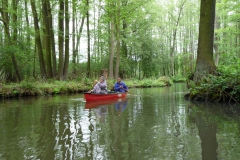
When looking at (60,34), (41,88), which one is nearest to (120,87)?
(41,88)

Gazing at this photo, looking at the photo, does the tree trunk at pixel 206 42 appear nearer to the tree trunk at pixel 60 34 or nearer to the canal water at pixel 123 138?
the canal water at pixel 123 138

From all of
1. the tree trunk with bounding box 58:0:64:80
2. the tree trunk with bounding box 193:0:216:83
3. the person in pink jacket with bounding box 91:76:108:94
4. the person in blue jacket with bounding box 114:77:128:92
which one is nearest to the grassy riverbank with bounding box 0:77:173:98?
the tree trunk with bounding box 58:0:64:80

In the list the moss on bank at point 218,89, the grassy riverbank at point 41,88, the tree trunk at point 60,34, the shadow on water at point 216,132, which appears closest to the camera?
the shadow on water at point 216,132

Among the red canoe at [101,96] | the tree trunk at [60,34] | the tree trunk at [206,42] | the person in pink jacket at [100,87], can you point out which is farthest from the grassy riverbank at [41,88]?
the tree trunk at [206,42]

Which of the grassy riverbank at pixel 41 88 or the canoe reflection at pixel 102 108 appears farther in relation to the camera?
the grassy riverbank at pixel 41 88

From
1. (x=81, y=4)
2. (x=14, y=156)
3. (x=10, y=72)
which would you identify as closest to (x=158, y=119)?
(x=14, y=156)

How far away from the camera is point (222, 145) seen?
400 cm

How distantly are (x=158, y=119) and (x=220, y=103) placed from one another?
4.33 metres

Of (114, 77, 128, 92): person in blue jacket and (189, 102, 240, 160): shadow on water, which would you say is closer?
(189, 102, 240, 160): shadow on water

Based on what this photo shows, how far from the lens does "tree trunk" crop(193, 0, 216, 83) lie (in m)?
10.0

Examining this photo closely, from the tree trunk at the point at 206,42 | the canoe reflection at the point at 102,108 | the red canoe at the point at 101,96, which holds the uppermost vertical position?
the tree trunk at the point at 206,42

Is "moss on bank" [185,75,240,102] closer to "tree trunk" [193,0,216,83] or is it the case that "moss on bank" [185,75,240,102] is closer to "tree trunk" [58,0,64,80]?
"tree trunk" [193,0,216,83]

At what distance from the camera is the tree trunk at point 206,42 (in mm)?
10031

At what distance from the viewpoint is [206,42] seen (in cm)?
1023
